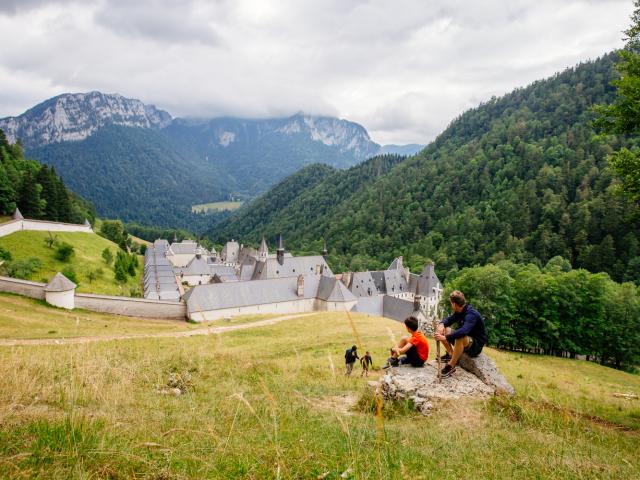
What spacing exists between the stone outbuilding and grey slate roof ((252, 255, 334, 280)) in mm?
36693

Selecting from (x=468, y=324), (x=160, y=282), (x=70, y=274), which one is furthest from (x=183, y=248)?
(x=468, y=324)

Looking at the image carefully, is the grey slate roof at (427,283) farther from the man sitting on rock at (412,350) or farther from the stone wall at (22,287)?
the man sitting on rock at (412,350)

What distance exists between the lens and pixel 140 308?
4147 centimetres

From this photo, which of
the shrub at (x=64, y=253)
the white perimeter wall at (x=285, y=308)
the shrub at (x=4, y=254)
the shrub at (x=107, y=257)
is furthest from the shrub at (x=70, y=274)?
the white perimeter wall at (x=285, y=308)

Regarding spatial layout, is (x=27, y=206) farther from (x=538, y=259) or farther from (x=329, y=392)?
(x=538, y=259)

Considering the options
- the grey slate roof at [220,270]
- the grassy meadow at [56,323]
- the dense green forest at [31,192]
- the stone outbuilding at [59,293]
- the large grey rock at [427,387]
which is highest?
the dense green forest at [31,192]

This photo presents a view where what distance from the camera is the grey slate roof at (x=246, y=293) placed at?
161 feet

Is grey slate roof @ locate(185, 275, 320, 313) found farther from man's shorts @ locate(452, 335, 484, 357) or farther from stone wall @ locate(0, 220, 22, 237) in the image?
man's shorts @ locate(452, 335, 484, 357)

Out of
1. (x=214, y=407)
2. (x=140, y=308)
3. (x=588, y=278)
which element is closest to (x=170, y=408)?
(x=214, y=407)

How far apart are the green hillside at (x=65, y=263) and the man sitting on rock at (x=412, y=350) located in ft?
155

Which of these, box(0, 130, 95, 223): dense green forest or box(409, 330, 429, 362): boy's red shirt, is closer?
box(409, 330, 429, 362): boy's red shirt

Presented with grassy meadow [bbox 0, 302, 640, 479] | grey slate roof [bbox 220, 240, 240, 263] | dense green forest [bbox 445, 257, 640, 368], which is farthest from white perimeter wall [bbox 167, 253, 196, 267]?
grassy meadow [bbox 0, 302, 640, 479]

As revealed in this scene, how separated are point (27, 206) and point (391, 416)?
72.8 metres

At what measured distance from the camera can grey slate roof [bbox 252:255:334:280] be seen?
7288cm
